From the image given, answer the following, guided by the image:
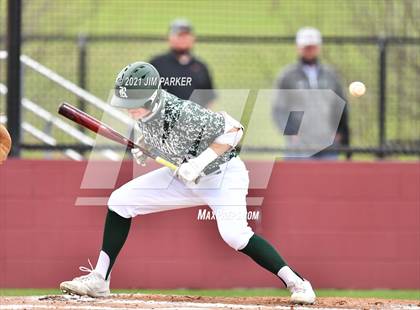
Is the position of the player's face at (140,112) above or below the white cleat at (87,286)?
above

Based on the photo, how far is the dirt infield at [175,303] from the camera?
857 cm

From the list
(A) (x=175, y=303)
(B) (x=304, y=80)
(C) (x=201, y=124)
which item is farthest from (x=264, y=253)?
(B) (x=304, y=80)

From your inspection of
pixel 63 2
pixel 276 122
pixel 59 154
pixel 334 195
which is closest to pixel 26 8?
pixel 63 2

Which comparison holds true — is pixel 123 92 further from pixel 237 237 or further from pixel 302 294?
pixel 302 294

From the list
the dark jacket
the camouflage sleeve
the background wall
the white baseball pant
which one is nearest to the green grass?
the background wall

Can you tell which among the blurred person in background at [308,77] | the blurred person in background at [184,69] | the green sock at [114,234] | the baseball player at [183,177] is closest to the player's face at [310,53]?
the blurred person in background at [308,77]

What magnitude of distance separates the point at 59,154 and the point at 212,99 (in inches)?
69.2

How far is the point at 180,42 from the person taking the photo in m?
11.9

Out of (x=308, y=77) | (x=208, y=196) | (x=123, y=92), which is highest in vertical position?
(x=123, y=92)

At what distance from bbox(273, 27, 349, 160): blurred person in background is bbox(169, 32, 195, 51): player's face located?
36.8 inches

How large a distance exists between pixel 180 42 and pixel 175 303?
3.76 metres

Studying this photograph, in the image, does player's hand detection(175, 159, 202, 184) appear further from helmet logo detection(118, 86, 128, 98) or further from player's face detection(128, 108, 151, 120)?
helmet logo detection(118, 86, 128, 98)

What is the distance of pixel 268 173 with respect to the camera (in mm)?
11555

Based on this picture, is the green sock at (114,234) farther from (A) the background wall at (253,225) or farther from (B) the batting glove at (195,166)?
(A) the background wall at (253,225)
